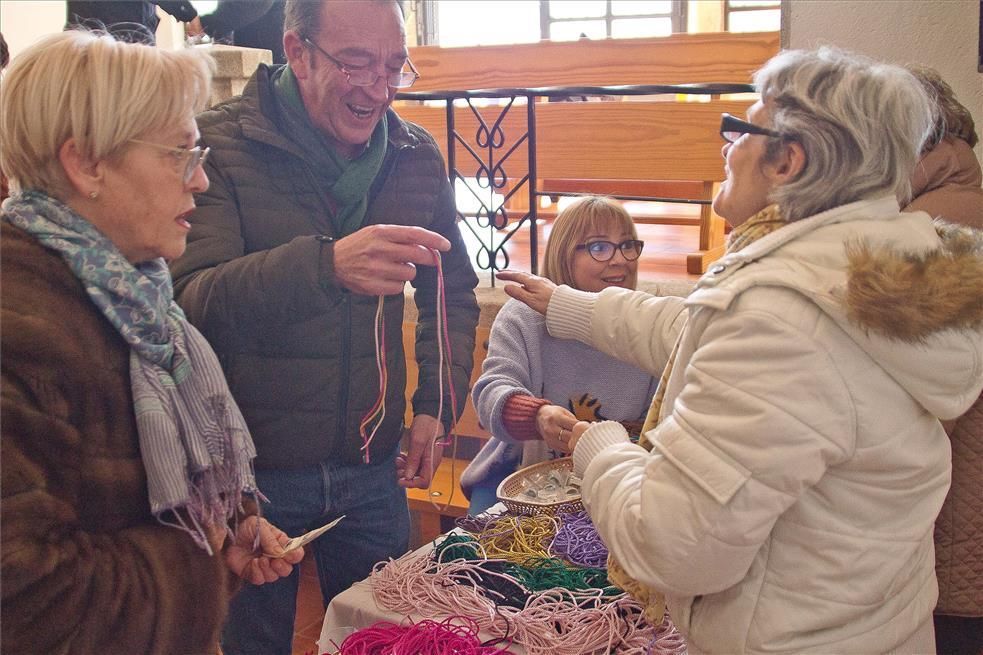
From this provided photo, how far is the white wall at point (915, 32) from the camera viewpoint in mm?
3131

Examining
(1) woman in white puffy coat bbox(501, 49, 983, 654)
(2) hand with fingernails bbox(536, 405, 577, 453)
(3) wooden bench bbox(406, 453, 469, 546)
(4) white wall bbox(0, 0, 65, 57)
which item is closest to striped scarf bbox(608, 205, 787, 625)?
(1) woman in white puffy coat bbox(501, 49, 983, 654)

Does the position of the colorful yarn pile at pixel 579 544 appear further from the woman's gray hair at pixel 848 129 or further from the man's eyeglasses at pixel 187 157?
the man's eyeglasses at pixel 187 157

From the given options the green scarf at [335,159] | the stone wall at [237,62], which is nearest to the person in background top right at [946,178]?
the green scarf at [335,159]

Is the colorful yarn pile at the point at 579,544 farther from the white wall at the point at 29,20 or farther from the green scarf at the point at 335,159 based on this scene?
the white wall at the point at 29,20

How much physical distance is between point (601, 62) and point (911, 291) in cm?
338

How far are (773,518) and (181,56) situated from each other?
948mm

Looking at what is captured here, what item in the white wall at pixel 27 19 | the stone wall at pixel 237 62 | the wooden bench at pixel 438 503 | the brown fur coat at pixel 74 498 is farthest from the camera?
the white wall at pixel 27 19

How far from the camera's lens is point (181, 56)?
119 cm

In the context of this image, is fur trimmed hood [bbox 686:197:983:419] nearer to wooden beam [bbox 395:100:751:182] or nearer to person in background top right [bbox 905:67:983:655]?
person in background top right [bbox 905:67:983:655]

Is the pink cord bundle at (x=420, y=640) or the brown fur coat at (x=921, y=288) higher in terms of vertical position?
the brown fur coat at (x=921, y=288)

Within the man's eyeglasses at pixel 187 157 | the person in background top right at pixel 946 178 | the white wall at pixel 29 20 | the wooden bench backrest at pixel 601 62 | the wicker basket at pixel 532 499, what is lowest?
the wicker basket at pixel 532 499

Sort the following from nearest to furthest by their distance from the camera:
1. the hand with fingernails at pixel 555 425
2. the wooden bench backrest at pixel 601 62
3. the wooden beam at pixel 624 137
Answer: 1. the hand with fingernails at pixel 555 425
2. the wooden beam at pixel 624 137
3. the wooden bench backrest at pixel 601 62

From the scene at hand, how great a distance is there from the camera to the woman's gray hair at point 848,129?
122 centimetres

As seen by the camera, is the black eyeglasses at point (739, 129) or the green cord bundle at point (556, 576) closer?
the black eyeglasses at point (739, 129)
